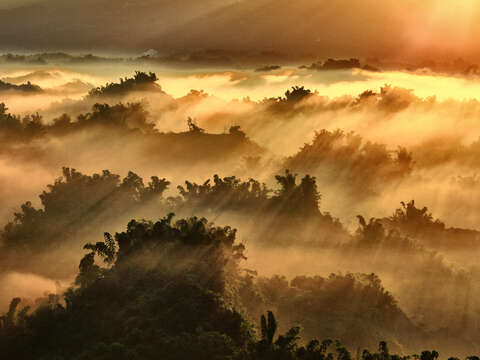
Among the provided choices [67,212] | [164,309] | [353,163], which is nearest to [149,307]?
[164,309]

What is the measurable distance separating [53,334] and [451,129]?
7280cm

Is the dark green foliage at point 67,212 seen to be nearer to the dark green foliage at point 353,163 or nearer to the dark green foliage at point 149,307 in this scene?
the dark green foliage at point 149,307

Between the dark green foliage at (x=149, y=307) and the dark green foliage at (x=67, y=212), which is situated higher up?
the dark green foliage at (x=67, y=212)

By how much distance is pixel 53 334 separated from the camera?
868 inches

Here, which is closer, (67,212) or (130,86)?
(67,212)

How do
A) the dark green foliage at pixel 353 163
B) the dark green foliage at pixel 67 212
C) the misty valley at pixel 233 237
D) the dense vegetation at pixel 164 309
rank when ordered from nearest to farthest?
the dense vegetation at pixel 164 309
the misty valley at pixel 233 237
the dark green foliage at pixel 67 212
the dark green foliage at pixel 353 163

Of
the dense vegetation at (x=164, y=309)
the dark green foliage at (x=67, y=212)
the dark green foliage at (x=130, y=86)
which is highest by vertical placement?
the dark green foliage at (x=130, y=86)

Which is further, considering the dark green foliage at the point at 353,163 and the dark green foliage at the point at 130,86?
the dark green foliage at the point at 130,86

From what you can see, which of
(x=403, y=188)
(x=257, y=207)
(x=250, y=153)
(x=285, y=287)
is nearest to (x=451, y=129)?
(x=403, y=188)

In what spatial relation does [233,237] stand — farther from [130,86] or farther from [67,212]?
[130,86]

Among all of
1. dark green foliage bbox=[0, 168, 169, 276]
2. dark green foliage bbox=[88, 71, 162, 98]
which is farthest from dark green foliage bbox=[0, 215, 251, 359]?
dark green foliage bbox=[88, 71, 162, 98]

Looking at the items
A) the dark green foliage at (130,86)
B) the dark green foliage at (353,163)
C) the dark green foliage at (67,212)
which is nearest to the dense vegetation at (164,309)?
the dark green foliage at (67,212)

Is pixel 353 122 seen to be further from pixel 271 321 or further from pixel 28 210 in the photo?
pixel 271 321

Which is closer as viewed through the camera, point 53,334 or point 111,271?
point 53,334
